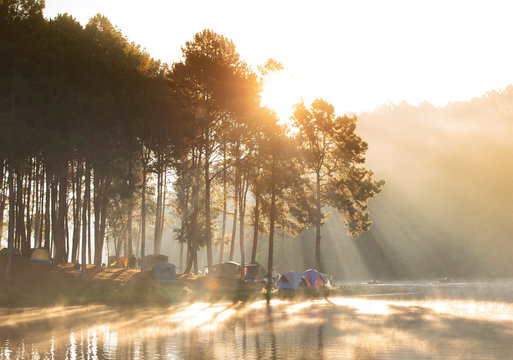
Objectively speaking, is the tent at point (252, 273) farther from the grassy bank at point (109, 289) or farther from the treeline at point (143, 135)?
the grassy bank at point (109, 289)

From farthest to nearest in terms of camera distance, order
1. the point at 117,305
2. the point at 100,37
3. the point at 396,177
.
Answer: the point at 396,177
the point at 100,37
the point at 117,305

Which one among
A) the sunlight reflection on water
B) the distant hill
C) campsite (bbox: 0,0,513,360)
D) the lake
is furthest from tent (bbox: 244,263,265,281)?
the distant hill

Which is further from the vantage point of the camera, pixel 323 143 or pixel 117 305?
pixel 323 143

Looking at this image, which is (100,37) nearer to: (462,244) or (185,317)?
(185,317)

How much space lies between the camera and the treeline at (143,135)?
36.3 metres

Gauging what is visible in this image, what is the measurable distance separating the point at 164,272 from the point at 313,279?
13.8 metres

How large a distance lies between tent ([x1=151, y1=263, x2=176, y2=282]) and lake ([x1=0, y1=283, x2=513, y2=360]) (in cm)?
1566

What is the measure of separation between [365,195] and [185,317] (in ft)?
108

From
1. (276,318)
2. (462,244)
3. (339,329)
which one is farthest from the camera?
(462,244)

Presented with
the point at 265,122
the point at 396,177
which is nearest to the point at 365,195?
the point at 265,122

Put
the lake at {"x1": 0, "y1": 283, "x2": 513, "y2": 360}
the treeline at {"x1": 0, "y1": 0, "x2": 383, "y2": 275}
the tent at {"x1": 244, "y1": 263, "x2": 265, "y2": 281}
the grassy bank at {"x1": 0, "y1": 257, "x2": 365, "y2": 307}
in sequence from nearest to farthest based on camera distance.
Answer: the lake at {"x1": 0, "y1": 283, "x2": 513, "y2": 360} < the grassy bank at {"x1": 0, "y1": 257, "x2": 365, "y2": 307} < the treeline at {"x1": 0, "y1": 0, "x2": 383, "y2": 275} < the tent at {"x1": 244, "y1": 263, "x2": 265, "y2": 281}

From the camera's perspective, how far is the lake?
49.7ft

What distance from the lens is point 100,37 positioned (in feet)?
140

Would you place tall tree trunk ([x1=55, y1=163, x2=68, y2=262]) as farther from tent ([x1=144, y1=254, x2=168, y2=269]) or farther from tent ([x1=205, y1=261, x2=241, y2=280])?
tent ([x1=205, y1=261, x2=241, y2=280])
